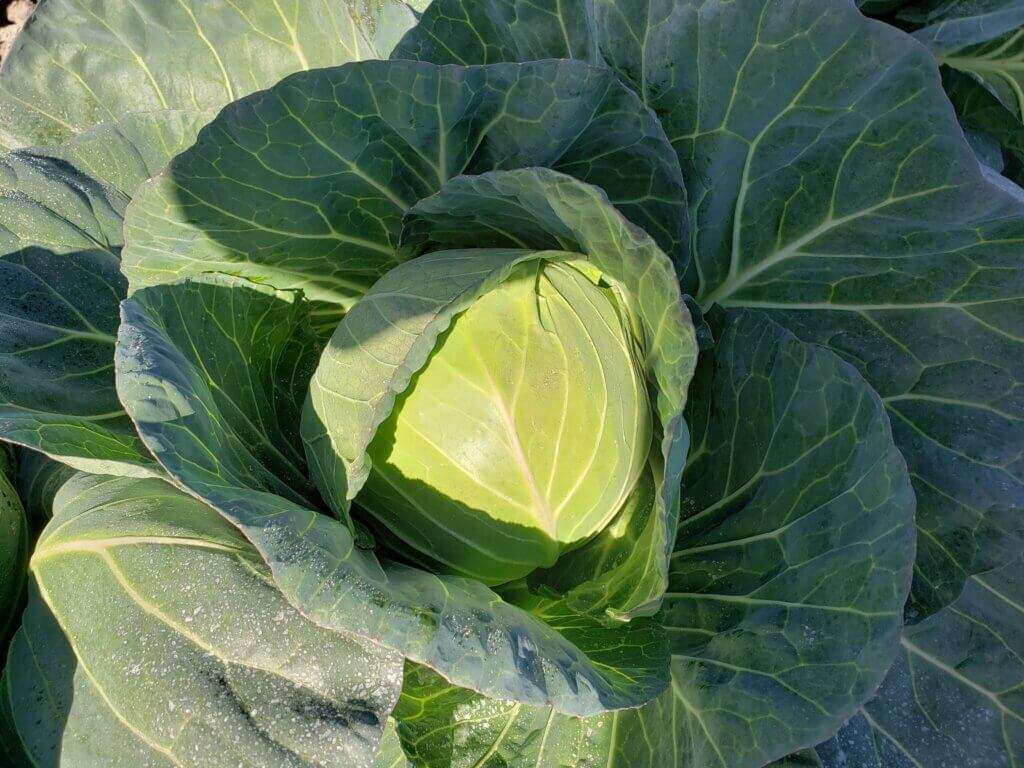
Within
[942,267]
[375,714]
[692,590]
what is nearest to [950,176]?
[942,267]

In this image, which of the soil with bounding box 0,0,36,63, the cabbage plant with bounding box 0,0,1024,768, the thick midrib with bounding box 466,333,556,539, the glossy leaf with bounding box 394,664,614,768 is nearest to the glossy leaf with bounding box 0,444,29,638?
the cabbage plant with bounding box 0,0,1024,768

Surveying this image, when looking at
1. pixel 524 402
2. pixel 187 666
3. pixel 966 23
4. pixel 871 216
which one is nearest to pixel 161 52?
pixel 524 402

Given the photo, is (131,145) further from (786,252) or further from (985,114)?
(985,114)

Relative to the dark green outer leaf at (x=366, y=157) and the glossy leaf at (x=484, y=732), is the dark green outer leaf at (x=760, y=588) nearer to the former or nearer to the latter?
the glossy leaf at (x=484, y=732)

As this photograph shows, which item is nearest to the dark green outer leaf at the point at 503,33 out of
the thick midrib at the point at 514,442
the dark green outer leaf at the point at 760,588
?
the dark green outer leaf at the point at 760,588

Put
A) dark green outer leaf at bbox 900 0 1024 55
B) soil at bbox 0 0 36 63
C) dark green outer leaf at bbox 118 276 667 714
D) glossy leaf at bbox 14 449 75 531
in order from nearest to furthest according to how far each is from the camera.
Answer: dark green outer leaf at bbox 118 276 667 714 → glossy leaf at bbox 14 449 75 531 → dark green outer leaf at bbox 900 0 1024 55 → soil at bbox 0 0 36 63

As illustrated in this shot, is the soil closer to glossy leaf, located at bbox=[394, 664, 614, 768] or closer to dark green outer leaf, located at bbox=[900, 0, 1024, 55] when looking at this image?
glossy leaf, located at bbox=[394, 664, 614, 768]
